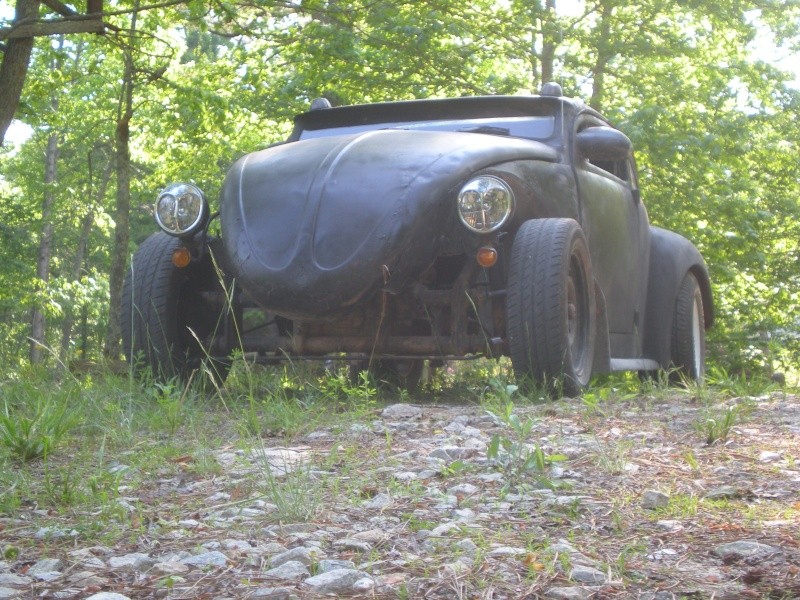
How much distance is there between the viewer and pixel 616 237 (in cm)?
709

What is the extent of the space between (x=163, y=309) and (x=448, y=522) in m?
3.42

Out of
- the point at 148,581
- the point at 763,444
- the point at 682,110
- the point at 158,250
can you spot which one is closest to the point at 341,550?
the point at 148,581

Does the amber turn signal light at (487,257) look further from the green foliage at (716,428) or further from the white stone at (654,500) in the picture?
the white stone at (654,500)

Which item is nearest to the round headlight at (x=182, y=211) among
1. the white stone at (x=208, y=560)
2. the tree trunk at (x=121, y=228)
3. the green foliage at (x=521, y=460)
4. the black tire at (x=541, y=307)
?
the black tire at (x=541, y=307)

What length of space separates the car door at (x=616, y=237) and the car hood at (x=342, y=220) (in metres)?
1.27

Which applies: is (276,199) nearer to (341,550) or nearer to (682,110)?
(341,550)

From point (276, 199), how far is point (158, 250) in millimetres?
1005

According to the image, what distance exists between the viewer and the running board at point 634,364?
6782mm

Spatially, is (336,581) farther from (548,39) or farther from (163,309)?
(548,39)

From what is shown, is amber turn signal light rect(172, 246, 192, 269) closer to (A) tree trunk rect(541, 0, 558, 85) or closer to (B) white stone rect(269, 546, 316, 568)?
(B) white stone rect(269, 546, 316, 568)

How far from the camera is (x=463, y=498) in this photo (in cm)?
322

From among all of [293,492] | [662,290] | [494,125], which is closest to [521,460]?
[293,492]

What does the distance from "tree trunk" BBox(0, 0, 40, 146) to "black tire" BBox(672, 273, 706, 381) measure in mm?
4617

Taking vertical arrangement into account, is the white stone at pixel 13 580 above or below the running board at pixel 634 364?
above
